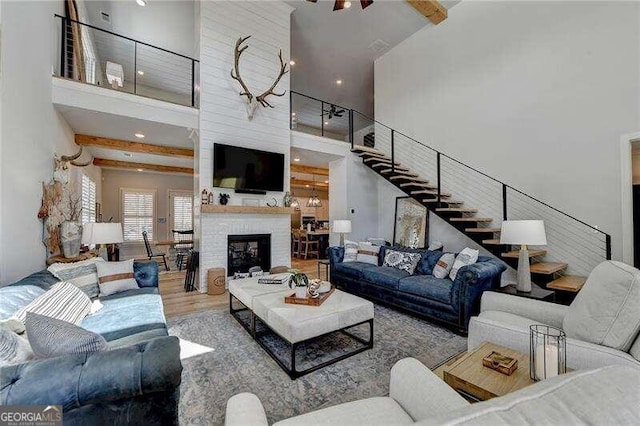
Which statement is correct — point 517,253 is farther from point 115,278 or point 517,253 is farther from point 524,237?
point 115,278

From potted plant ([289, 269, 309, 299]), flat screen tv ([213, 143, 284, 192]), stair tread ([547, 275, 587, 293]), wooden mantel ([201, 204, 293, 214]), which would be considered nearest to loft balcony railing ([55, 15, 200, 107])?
flat screen tv ([213, 143, 284, 192])

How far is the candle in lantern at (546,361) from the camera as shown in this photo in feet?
4.36

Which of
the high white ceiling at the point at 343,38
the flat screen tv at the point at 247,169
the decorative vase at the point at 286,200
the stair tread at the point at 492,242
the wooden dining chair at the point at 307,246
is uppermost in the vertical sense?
the high white ceiling at the point at 343,38

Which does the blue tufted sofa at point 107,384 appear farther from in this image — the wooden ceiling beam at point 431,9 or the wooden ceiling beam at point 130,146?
the wooden ceiling beam at point 431,9

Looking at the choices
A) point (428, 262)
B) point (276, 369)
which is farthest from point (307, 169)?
point (276, 369)

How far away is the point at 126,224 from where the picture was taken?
29.3ft

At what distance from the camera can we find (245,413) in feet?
3.05

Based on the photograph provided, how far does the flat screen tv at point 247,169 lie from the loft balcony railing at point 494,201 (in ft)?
5.24

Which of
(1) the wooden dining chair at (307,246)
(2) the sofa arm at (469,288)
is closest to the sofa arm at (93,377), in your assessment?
(2) the sofa arm at (469,288)

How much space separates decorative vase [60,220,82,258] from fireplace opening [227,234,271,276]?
2107 mm

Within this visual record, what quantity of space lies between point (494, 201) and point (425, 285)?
2.56m

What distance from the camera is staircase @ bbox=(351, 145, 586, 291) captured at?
372 centimetres

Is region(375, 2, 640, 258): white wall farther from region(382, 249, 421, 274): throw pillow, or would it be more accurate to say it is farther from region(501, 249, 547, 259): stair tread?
region(382, 249, 421, 274): throw pillow

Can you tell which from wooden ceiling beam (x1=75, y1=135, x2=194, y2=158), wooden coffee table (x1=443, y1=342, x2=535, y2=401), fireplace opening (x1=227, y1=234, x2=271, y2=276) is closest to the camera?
wooden coffee table (x1=443, y1=342, x2=535, y2=401)
